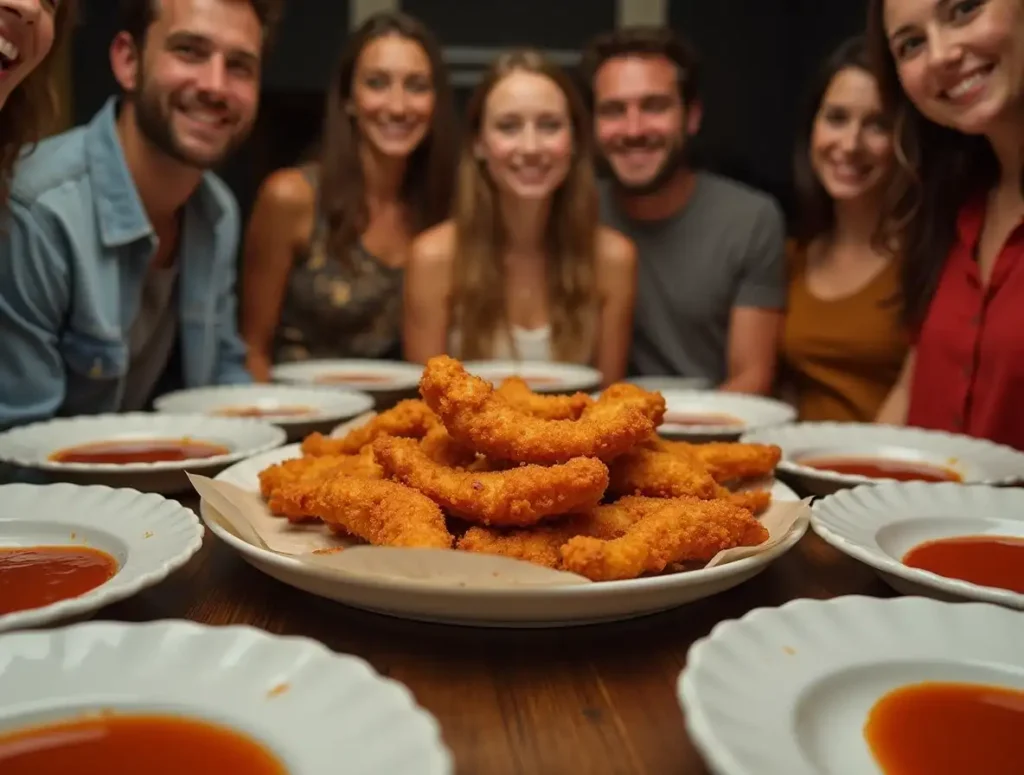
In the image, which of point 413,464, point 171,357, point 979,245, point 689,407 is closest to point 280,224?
point 171,357

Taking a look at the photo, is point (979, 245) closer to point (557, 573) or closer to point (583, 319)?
point (583, 319)

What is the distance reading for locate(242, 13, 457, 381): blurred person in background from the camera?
3.97 meters

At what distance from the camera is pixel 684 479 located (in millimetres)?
1243

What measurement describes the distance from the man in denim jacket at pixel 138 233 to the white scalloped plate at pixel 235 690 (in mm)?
1997

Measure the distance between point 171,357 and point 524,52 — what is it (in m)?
1.98

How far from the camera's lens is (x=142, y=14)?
118 inches

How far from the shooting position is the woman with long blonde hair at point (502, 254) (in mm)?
3785

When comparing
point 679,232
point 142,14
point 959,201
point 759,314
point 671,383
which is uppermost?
point 142,14

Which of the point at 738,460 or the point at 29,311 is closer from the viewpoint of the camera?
the point at 738,460

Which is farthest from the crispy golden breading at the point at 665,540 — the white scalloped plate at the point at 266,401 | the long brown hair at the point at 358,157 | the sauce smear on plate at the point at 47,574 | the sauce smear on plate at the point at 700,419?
the long brown hair at the point at 358,157

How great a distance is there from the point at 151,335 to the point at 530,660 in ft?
8.43

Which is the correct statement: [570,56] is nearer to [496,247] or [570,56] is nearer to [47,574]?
[496,247]

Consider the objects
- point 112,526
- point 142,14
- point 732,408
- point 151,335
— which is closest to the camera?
point 112,526

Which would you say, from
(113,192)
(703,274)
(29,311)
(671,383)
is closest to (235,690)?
(29,311)
